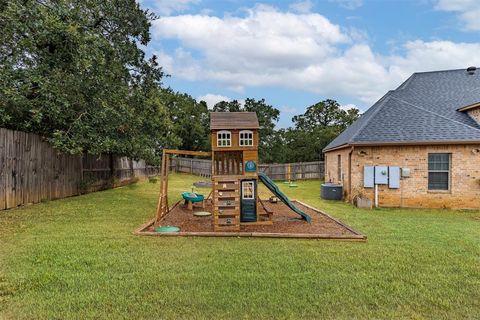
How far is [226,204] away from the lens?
279 inches

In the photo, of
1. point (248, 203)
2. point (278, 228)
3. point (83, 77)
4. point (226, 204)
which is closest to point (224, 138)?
point (226, 204)

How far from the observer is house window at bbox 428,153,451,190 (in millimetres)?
11258

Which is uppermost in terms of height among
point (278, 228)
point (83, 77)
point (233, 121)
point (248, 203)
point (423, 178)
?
point (83, 77)

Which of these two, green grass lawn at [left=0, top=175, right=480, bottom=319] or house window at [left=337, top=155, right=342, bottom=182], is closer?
green grass lawn at [left=0, top=175, right=480, bottom=319]

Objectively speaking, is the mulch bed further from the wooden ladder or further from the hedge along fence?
the hedge along fence

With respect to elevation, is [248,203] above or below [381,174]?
below

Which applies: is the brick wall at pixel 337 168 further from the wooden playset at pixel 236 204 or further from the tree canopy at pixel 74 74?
the tree canopy at pixel 74 74

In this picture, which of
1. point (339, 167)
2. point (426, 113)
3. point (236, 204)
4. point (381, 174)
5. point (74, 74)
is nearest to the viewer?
point (236, 204)

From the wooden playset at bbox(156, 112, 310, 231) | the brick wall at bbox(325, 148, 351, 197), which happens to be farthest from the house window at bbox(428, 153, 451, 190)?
the wooden playset at bbox(156, 112, 310, 231)

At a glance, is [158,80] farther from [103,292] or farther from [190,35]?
[103,292]

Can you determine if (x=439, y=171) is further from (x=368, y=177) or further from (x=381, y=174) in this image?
(x=368, y=177)

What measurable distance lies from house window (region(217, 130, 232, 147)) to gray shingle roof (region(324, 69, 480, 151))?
19.4ft

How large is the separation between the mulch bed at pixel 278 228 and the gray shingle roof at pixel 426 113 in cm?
462

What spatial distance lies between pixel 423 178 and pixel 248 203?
6.97 m
